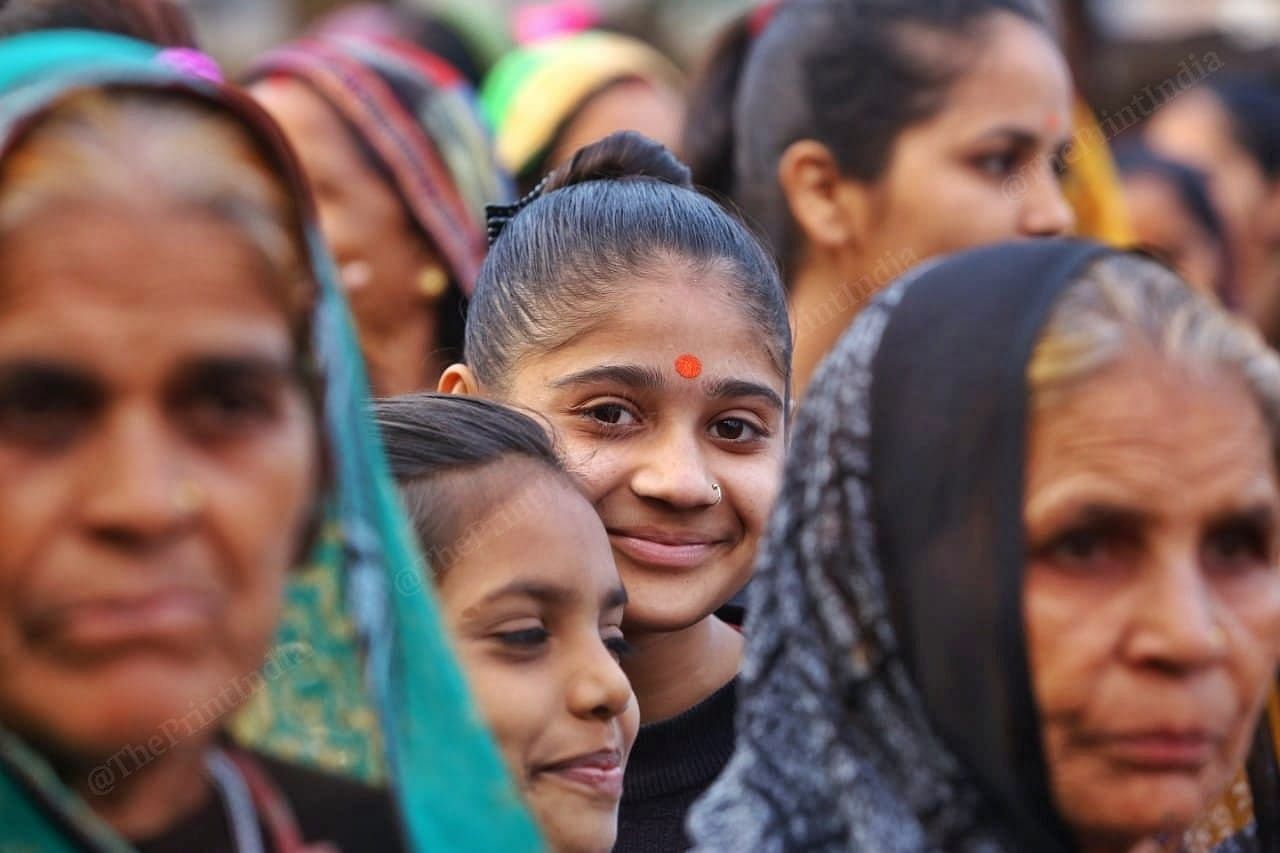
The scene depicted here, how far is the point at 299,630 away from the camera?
1827 mm

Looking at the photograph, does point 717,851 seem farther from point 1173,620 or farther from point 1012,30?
point 1012,30

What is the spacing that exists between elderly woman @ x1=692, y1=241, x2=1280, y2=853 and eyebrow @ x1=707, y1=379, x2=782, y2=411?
0.92 m

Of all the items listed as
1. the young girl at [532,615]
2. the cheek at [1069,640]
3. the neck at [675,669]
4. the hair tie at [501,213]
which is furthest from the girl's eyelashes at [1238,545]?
the hair tie at [501,213]

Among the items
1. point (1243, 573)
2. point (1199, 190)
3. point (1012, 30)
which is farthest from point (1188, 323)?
point (1199, 190)

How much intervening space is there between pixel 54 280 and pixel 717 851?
3.26 feet

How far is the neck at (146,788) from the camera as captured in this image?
1719mm

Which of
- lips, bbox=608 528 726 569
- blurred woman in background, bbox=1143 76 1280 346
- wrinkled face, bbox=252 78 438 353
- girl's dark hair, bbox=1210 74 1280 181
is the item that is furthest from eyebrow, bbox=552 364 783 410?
girl's dark hair, bbox=1210 74 1280 181

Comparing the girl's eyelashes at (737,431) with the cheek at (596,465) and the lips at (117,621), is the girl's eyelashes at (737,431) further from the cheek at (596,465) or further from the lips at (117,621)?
the lips at (117,621)

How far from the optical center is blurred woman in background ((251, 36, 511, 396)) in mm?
4727

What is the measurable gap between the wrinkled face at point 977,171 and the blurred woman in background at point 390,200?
100 cm

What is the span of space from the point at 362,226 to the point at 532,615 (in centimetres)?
221

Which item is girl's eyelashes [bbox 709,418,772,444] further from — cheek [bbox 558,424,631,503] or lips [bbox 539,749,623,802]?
lips [bbox 539,749,623,802]

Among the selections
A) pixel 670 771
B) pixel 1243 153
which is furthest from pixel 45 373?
pixel 1243 153

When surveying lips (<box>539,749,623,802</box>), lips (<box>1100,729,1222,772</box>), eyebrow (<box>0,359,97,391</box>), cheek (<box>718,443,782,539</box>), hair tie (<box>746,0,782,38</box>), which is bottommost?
lips (<box>539,749,623,802</box>)
